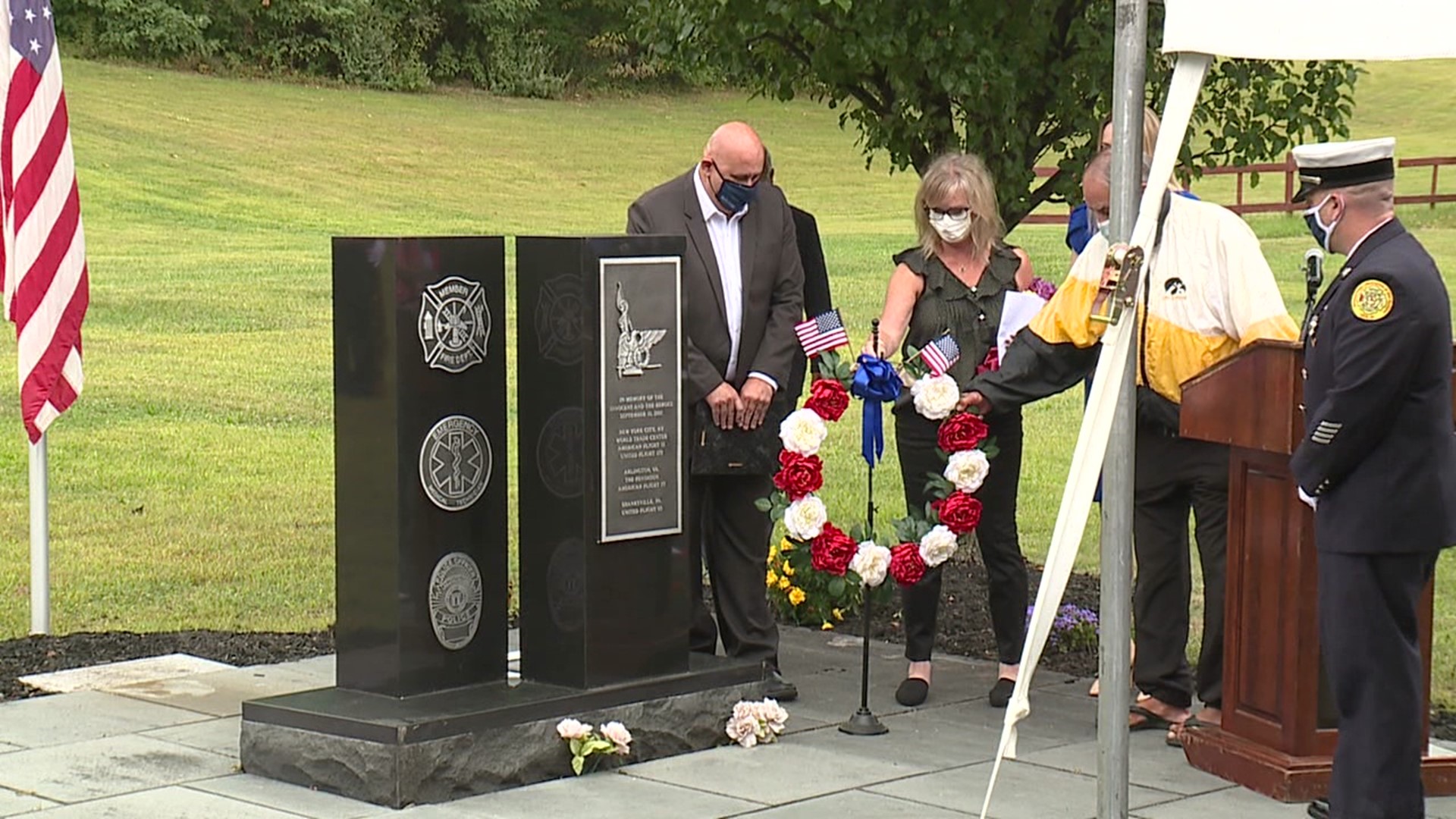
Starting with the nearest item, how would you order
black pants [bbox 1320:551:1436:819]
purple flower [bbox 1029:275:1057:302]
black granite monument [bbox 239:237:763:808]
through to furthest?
black pants [bbox 1320:551:1436:819] < black granite monument [bbox 239:237:763:808] < purple flower [bbox 1029:275:1057:302]

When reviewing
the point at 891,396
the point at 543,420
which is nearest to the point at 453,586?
the point at 543,420

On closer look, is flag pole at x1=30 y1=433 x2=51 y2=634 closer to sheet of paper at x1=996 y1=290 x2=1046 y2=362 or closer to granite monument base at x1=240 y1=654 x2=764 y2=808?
granite monument base at x1=240 y1=654 x2=764 y2=808

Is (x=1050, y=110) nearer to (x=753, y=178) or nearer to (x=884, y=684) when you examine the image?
(x=753, y=178)

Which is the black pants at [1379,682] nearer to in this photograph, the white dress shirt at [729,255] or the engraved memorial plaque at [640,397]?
the engraved memorial plaque at [640,397]

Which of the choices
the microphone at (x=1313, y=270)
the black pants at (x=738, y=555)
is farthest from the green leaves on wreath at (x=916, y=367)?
the microphone at (x=1313, y=270)

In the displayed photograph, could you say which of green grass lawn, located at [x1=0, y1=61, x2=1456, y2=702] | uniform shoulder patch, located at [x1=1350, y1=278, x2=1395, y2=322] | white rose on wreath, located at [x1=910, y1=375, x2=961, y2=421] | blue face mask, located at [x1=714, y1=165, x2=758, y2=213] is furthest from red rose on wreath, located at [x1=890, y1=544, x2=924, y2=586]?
green grass lawn, located at [x1=0, y1=61, x2=1456, y2=702]

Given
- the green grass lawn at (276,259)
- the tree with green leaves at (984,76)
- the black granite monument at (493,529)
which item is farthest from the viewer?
the green grass lawn at (276,259)

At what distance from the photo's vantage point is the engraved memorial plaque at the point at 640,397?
6.95 metres

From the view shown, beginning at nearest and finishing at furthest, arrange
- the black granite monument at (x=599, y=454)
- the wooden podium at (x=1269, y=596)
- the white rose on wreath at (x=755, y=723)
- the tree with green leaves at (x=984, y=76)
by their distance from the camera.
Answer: the wooden podium at (x=1269, y=596) < the black granite monument at (x=599, y=454) < the white rose on wreath at (x=755, y=723) < the tree with green leaves at (x=984, y=76)

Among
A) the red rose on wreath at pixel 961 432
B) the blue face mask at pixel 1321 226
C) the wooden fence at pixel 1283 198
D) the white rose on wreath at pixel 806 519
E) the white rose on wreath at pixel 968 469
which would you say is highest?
the wooden fence at pixel 1283 198

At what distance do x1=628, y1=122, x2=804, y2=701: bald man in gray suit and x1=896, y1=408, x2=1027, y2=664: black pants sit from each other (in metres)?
0.53

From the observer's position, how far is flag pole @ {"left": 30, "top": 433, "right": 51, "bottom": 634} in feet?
29.5

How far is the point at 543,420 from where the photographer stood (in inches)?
276

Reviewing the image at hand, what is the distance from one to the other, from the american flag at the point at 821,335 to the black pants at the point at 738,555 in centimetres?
65
